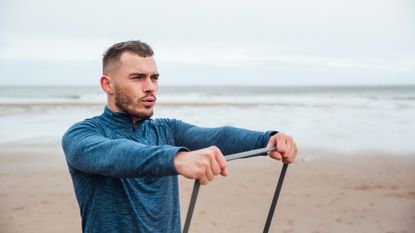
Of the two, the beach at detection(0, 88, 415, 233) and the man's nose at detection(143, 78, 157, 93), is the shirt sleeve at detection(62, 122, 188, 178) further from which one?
the beach at detection(0, 88, 415, 233)

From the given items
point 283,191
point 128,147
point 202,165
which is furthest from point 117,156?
point 283,191

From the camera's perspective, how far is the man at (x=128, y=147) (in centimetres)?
145

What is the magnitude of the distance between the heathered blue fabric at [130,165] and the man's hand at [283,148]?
92 millimetres

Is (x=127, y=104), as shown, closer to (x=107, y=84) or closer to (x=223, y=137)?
(x=107, y=84)

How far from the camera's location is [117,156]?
1.37m

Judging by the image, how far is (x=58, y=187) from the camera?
7.32m

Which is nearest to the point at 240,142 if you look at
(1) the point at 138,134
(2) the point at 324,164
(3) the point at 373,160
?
(1) the point at 138,134

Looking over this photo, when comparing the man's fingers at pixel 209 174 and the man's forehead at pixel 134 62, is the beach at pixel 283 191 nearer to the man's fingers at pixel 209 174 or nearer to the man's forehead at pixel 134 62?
the man's forehead at pixel 134 62

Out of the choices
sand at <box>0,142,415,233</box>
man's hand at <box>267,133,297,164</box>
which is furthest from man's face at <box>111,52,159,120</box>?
sand at <box>0,142,415,233</box>

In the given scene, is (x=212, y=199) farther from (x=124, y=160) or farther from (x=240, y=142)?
(x=124, y=160)

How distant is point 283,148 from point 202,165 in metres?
0.72

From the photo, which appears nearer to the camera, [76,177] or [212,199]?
[76,177]

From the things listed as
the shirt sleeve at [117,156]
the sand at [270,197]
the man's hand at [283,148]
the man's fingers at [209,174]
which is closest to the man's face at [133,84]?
the shirt sleeve at [117,156]

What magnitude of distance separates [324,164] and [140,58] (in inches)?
317
